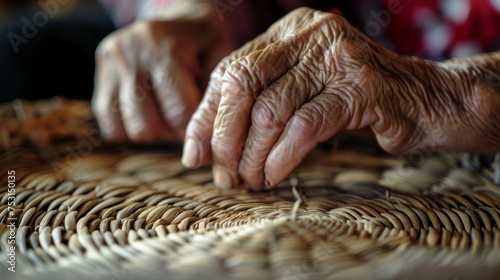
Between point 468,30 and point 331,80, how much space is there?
34 cm

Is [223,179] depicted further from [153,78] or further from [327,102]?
[153,78]

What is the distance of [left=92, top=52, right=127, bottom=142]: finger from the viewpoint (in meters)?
0.79

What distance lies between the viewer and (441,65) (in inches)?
22.1

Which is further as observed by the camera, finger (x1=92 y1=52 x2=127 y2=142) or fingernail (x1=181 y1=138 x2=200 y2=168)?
finger (x1=92 y1=52 x2=127 y2=142)

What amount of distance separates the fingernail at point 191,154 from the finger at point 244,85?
0.05m

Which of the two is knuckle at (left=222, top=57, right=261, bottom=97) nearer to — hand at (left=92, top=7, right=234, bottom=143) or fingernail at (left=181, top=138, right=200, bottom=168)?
fingernail at (left=181, top=138, right=200, bottom=168)

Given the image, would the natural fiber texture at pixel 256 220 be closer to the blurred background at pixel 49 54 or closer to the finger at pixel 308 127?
the finger at pixel 308 127

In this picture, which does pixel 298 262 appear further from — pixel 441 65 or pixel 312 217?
pixel 441 65

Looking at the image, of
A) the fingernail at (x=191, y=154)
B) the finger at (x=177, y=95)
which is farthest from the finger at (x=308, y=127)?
the finger at (x=177, y=95)

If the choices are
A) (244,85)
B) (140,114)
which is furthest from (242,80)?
(140,114)

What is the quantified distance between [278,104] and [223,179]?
11cm

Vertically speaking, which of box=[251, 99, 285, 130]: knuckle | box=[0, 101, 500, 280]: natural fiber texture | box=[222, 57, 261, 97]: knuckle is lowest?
box=[0, 101, 500, 280]: natural fiber texture

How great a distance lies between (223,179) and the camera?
0.56 meters

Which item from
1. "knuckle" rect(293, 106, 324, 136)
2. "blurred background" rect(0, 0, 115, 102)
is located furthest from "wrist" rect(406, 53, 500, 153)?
"blurred background" rect(0, 0, 115, 102)
